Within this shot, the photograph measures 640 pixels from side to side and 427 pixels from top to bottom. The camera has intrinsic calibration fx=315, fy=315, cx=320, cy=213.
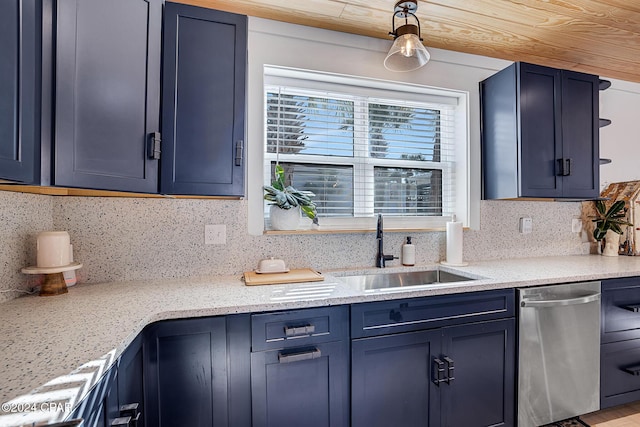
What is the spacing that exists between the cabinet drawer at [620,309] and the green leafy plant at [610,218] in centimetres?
74

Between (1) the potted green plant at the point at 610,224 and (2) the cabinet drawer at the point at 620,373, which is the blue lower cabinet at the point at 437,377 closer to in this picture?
(2) the cabinet drawer at the point at 620,373

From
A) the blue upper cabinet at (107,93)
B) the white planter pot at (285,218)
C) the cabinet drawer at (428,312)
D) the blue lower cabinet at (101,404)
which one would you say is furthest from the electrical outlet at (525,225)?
the blue lower cabinet at (101,404)

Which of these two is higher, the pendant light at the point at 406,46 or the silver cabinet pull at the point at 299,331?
the pendant light at the point at 406,46

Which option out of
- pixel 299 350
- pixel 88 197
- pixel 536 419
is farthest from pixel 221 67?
pixel 536 419

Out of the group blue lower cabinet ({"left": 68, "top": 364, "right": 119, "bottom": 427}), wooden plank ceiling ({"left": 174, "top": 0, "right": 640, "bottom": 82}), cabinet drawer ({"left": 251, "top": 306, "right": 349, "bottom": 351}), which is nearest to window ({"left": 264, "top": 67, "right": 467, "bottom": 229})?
wooden plank ceiling ({"left": 174, "top": 0, "right": 640, "bottom": 82})

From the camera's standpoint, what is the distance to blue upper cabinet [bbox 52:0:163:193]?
106 centimetres

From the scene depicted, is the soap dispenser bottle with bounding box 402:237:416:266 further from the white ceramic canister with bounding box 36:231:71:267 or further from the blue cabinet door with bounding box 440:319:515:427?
the white ceramic canister with bounding box 36:231:71:267

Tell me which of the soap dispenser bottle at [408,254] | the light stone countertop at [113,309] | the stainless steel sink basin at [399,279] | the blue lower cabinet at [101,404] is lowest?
the blue lower cabinet at [101,404]

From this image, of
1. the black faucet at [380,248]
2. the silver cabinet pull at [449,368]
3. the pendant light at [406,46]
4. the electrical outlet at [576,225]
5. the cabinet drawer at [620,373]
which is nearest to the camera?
the silver cabinet pull at [449,368]

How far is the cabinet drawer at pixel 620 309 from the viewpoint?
70.1 inches

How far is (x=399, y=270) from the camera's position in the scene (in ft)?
6.35

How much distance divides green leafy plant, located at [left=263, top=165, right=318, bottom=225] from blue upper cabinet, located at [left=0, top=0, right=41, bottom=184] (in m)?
1.00

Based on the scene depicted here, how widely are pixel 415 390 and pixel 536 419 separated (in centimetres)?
78

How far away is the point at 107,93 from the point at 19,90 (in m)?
0.32
